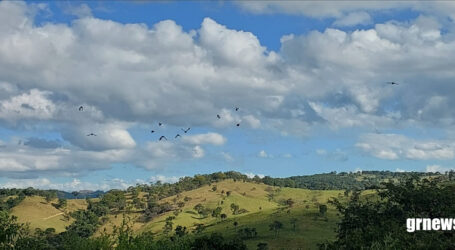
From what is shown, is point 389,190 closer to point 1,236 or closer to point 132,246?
point 132,246

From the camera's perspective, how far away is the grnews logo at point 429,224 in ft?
390

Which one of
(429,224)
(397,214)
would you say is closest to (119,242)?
(429,224)

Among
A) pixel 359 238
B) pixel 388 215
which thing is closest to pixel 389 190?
pixel 388 215

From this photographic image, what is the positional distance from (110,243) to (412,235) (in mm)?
63255

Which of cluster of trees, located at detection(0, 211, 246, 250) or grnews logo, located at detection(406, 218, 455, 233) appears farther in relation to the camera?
grnews logo, located at detection(406, 218, 455, 233)

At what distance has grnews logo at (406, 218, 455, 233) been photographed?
119000 mm

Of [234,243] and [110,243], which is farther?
[234,243]

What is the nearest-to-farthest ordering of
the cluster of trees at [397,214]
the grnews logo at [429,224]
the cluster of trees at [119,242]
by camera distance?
1. the cluster of trees at [119,242]
2. the cluster of trees at [397,214]
3. the grnews logo at [429,224]

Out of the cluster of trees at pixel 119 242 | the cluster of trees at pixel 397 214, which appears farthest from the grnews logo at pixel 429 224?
the cluster of trees at pixel 119 242

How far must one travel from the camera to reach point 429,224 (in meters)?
124

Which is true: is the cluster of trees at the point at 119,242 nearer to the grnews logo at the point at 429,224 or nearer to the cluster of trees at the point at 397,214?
the cluster of trees at the point at 397,214

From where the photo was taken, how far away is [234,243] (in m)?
143

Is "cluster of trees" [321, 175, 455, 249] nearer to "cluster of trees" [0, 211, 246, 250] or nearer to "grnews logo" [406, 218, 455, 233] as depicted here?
"grnews logo" [406, 218, 455, 233]

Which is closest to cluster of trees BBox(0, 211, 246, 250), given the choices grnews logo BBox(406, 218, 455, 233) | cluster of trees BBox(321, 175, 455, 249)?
cluster of trees BBox(321, 175, 455, 249)
